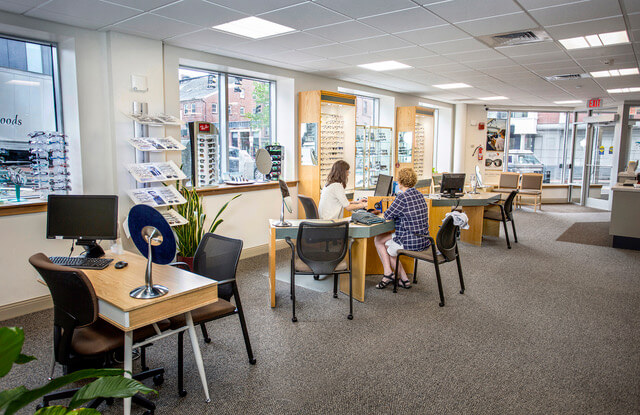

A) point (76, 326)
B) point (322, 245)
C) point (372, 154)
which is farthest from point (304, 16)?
point (372, 154)

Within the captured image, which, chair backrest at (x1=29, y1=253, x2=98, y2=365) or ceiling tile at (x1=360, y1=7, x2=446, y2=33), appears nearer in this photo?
chair backrest at (x1=29, y1=253, x2=98, y2=365)

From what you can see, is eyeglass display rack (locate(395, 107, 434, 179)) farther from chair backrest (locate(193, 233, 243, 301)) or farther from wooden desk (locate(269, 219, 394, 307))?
chair backrest (locate(193, 233, 243, 301))

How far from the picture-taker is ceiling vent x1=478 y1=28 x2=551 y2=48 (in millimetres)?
4567

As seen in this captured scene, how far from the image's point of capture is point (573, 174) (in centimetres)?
1248

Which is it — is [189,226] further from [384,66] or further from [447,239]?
[384,66]

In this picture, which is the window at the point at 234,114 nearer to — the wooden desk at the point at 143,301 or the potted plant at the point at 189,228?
the potted plant at the point at 189,228

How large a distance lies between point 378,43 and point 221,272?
3.35 meters

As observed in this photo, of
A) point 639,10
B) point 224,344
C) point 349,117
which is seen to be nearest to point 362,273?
point 224,344

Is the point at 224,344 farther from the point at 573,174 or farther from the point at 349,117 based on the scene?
the point at 573,174

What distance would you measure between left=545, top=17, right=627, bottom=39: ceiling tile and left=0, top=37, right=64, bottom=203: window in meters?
5.21

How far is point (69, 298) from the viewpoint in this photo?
240cm

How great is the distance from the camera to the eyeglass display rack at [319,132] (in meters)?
6.89

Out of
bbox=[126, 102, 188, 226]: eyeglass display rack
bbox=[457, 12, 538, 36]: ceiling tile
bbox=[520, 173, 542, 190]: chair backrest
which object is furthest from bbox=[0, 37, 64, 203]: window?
bbox=[520, 173, 542, 190]: chair backrest

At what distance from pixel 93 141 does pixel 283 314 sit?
9.15 ft
